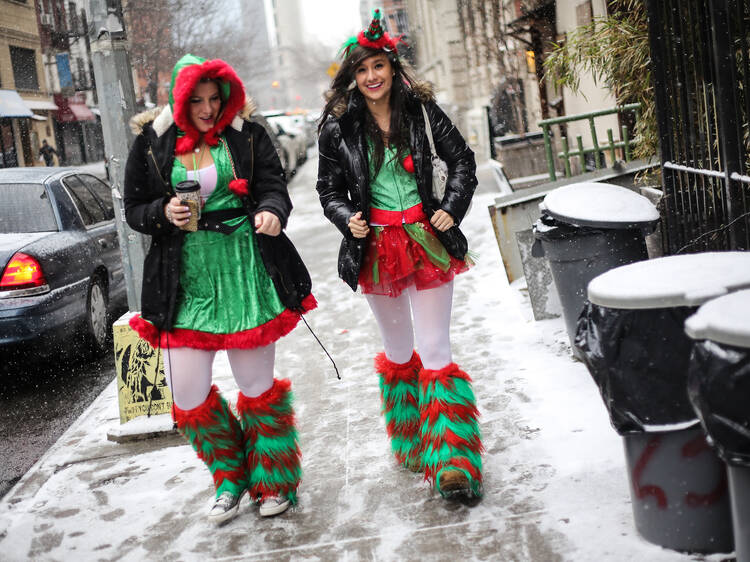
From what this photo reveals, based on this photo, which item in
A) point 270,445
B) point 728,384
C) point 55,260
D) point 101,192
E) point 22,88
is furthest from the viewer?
point 22,88

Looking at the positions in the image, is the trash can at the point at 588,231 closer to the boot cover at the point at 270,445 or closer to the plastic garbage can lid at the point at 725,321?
the boot cover at the point at 270,445

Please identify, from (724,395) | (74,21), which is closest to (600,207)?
(724,395)

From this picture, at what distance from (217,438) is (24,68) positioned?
113ft

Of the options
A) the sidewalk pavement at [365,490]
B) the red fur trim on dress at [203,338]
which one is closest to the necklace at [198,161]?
the red fur trim on dress at [203,338]

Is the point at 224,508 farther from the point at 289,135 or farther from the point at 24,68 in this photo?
the point at 24,68

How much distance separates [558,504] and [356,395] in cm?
208

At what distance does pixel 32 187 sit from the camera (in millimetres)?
7211

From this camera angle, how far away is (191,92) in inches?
140

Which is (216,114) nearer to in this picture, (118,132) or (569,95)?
(118,132)

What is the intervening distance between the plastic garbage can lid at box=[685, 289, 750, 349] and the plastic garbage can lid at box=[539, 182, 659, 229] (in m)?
2.37

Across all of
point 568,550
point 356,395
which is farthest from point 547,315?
point 568,550

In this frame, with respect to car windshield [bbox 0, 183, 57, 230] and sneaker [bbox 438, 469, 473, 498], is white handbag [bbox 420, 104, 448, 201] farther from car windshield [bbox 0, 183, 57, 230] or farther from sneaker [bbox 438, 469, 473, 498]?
car windshield [bbox 0, 183, 57, 230]

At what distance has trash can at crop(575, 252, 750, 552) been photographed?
2.65 m

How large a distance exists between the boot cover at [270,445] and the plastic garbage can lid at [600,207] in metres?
1.99
